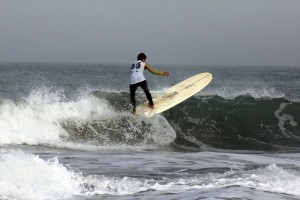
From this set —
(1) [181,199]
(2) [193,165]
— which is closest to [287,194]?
Answer: (1) [181,199]

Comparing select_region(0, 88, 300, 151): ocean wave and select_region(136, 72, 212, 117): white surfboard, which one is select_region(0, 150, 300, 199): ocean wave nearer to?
select_region(0, 88, 300, 151): ocean wave

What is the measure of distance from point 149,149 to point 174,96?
2108mm

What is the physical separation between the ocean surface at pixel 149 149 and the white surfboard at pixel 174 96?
580mm

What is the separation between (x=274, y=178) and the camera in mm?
6633

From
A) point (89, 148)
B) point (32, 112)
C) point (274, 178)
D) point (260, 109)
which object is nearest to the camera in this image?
point (274, 178)

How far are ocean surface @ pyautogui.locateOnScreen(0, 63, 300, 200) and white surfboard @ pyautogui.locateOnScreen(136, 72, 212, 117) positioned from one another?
1.90 ft

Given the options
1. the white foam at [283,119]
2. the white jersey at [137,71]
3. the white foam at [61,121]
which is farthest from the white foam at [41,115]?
the white foam at [283,119]

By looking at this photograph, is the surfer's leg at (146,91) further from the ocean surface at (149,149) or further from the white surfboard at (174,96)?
the ocean surface at (149,149)

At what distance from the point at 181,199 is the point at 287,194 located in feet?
4.42

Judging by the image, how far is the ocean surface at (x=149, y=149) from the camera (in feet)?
19.5

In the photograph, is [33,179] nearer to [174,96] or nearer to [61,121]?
[61,121]

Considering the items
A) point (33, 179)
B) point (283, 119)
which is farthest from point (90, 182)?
point (283, 119)

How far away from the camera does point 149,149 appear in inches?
456

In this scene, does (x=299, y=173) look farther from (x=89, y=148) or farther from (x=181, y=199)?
(x=89, y=148)
